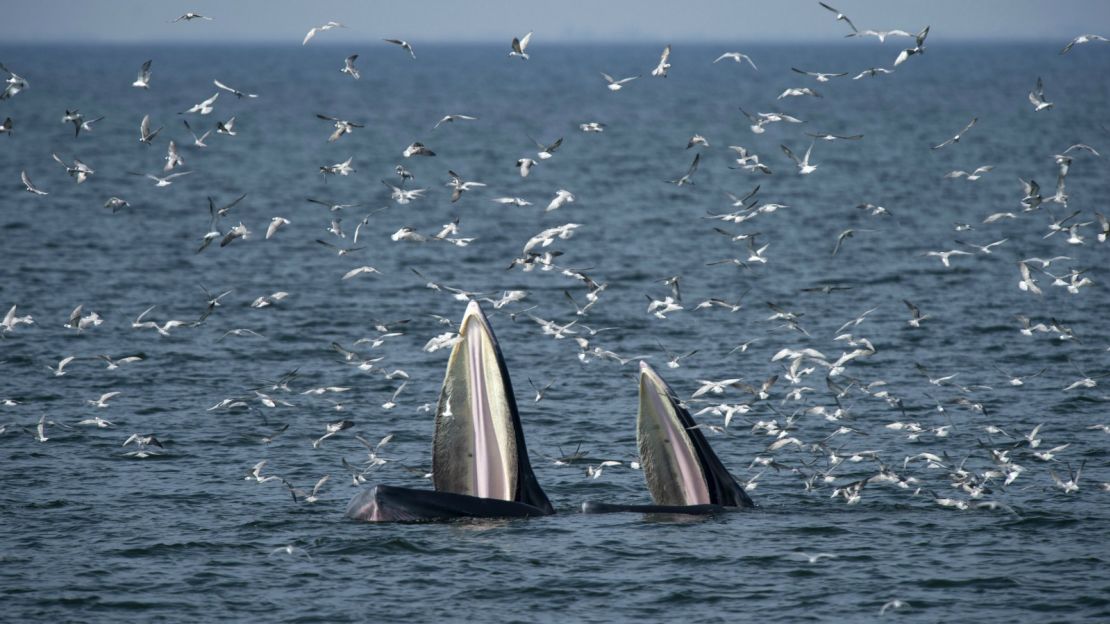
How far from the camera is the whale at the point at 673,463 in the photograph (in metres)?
26.5

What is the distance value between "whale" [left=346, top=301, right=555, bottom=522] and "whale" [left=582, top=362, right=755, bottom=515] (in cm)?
213

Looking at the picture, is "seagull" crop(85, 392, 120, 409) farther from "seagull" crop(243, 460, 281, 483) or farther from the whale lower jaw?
the whale lower jaw

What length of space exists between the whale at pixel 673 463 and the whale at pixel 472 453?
213 cm

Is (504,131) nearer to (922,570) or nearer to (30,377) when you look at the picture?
(30,377)

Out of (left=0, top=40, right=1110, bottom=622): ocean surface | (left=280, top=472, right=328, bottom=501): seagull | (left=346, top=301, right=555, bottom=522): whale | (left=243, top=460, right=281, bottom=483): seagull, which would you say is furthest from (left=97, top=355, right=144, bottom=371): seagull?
(left=346, top=301, right=555, bottom=522): whale

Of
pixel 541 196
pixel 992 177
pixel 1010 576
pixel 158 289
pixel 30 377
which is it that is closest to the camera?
pixel 1010 576

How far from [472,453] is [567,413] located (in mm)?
12751

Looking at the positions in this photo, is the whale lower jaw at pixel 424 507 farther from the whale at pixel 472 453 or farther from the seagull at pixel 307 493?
the seagull at pixel 307 493

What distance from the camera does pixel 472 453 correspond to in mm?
27188

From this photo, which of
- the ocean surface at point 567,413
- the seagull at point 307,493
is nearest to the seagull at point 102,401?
the ocean surface at point 567,413

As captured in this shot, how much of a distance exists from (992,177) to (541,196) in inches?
1193

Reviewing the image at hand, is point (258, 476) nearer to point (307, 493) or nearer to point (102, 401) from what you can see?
point (307, 493)

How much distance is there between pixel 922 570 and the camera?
2659cm

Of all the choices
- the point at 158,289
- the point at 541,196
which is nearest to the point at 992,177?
the point at 541,196
